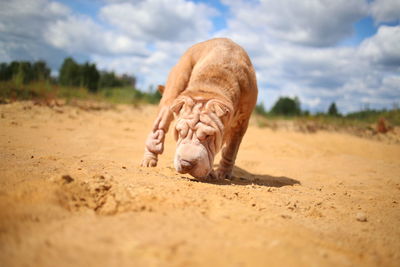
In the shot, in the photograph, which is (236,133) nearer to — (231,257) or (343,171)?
(343,171)

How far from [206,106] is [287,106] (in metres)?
14.8

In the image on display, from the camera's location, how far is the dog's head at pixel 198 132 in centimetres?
291

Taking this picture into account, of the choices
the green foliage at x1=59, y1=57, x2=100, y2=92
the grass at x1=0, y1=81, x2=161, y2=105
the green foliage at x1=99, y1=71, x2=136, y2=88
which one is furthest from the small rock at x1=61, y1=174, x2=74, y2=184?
the green foliage at x1=59, y1=57, x2=100, y2=92

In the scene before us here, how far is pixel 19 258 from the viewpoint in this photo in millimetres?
1074

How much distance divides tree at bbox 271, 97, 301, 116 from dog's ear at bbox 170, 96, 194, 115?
41.3ft

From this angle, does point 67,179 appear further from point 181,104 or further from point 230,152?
point 230,152

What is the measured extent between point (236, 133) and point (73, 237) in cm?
338

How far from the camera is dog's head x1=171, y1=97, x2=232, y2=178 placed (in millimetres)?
2908

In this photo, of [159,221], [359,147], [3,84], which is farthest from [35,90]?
[359,147]

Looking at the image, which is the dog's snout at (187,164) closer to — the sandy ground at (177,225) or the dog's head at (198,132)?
the dog's head at (198,132)

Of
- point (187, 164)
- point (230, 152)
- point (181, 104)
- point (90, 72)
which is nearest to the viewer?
point (187, 164)

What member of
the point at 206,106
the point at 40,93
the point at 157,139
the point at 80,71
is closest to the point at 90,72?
the point at 80,71

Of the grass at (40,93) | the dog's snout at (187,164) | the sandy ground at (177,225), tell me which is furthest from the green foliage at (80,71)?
the sandy ground at (177,225)

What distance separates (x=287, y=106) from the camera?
661 inches
